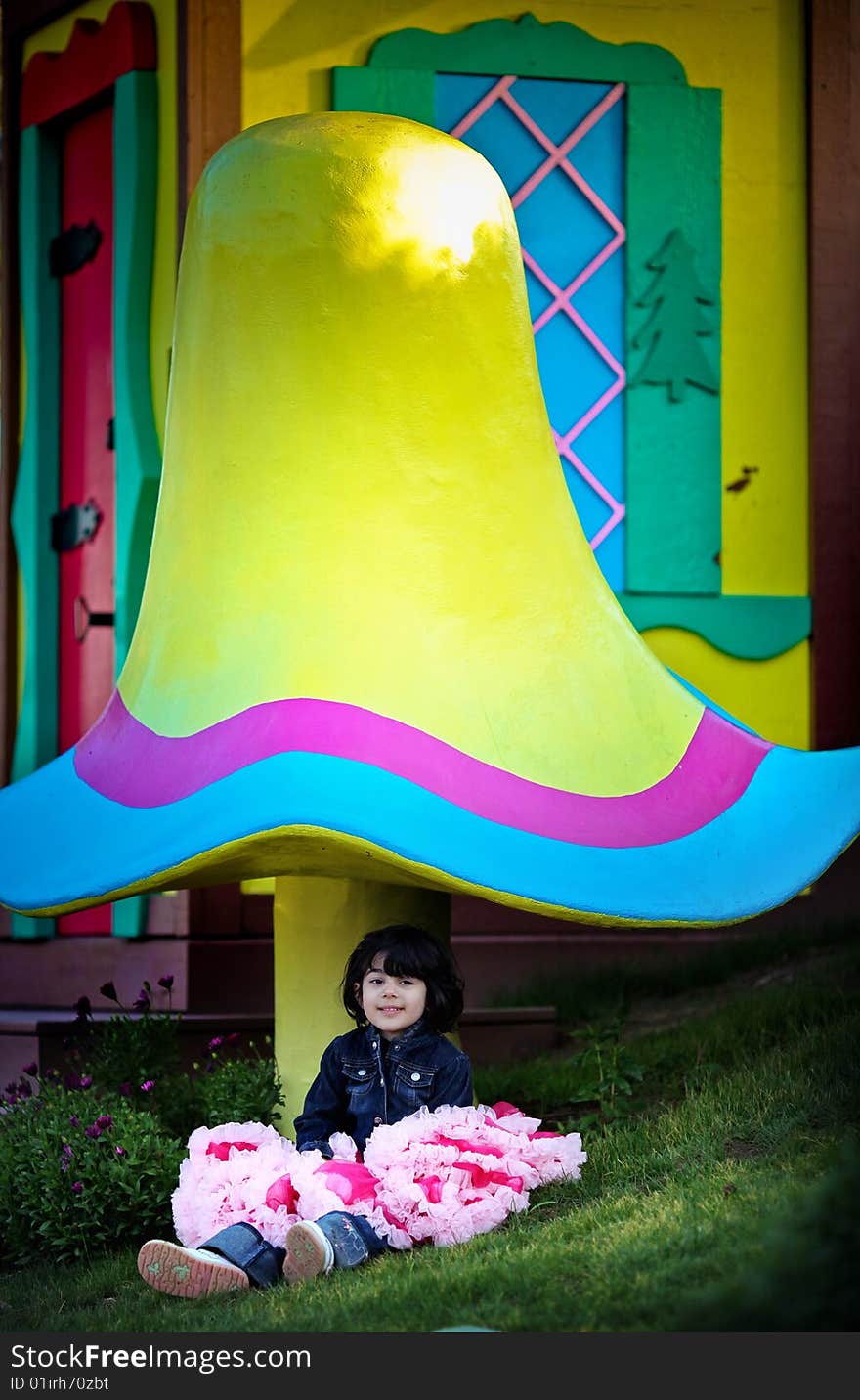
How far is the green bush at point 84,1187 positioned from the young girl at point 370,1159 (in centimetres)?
33

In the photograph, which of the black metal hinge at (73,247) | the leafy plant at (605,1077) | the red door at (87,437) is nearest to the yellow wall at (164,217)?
the red door at (87,437)

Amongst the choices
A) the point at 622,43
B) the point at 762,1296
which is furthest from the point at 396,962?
the point at 622,43

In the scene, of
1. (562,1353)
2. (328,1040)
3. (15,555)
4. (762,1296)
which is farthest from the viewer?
(15,555)

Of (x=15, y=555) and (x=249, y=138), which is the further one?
(x=15, y=555)

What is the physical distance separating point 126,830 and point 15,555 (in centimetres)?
346

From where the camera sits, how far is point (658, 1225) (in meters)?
3.47

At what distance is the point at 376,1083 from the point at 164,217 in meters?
3.85

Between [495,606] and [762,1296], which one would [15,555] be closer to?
[495,606]

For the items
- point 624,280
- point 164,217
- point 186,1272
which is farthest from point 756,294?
point 186,1272

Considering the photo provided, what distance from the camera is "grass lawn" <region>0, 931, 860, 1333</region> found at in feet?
8.54

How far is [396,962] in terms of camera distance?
4.07 metres

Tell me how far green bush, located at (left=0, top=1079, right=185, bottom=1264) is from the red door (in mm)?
2398

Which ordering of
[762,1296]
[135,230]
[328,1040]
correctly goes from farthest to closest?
[135,230]
[328,1040]
[762,1296]

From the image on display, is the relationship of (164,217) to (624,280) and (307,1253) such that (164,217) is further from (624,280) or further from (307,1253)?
(307,1253)
